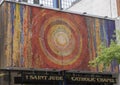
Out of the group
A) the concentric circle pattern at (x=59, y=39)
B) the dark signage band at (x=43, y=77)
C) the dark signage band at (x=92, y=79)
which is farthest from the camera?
the dark signage band at (x=92, y=79)

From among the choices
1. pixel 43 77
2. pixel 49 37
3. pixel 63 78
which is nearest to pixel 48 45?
pixel 49 37

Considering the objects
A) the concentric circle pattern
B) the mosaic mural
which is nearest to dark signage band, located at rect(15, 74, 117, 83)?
the mosaic mural

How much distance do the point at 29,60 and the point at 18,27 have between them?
2637mm

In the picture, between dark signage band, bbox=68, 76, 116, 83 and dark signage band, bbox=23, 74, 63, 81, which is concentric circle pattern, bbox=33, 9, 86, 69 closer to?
dark signage band, bbox=23, 74, 63, 81

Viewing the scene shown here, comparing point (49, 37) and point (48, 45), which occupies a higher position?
point (49, 37)

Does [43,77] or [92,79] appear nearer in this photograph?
[43,77]

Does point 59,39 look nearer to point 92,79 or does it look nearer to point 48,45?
point 48,45

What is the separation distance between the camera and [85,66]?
1177 inches

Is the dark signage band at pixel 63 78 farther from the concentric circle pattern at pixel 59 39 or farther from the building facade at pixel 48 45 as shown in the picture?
the concentric circle pattern at pixel 59 39

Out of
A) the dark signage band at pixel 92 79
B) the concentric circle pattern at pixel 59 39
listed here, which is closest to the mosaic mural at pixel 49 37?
the concentric circle pattern at pixel 59 39

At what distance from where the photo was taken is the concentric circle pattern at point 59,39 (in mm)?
27875

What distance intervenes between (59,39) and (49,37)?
1.00 metres

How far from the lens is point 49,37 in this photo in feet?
93.2

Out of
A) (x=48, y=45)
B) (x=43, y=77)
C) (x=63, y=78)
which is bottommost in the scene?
(x=63, y=78)
